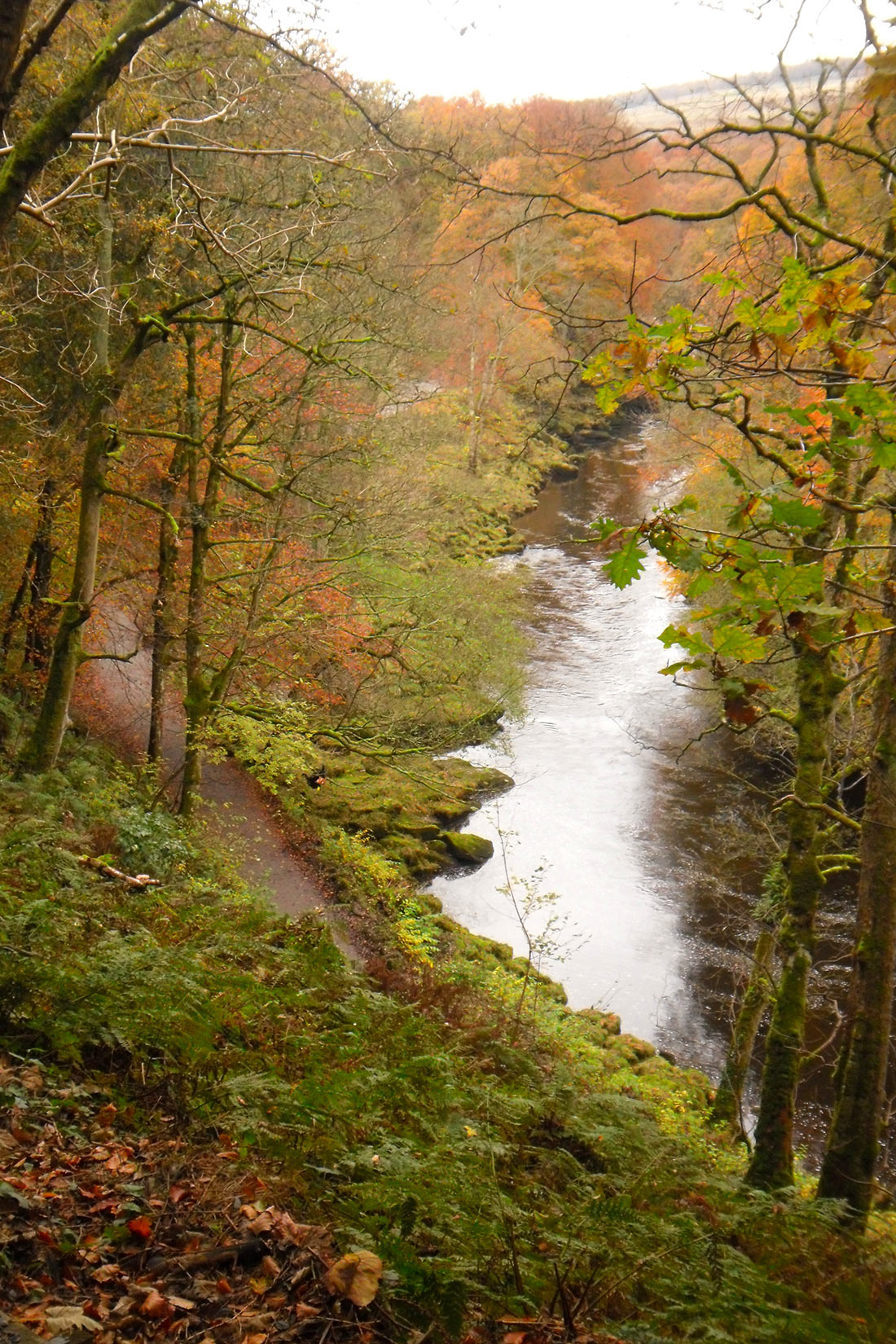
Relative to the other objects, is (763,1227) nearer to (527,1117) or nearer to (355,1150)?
(527,1117)

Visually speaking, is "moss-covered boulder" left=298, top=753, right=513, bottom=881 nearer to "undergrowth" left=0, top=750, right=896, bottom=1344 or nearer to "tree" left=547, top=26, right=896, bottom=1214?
"tree" left=547, top=26, right=896, bottom=1214

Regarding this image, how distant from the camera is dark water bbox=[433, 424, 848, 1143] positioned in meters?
13.0

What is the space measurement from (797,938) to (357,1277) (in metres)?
4.22

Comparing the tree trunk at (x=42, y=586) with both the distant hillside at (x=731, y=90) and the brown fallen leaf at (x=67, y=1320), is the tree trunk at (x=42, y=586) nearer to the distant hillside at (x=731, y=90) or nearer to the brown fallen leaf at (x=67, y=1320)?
the distant hillside at (x=731, y=90)

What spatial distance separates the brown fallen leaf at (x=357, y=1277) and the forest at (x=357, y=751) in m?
0.01

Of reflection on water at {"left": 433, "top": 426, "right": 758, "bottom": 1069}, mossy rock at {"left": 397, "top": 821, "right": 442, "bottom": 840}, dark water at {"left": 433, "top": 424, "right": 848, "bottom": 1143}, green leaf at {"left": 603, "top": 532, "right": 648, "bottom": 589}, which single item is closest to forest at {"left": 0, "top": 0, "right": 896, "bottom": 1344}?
green leaf at {"left": 603, "top": 532, "right": 648, "bottom": 589}

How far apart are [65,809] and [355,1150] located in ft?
22.5

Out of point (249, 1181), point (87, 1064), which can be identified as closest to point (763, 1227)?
point (249, 1181)

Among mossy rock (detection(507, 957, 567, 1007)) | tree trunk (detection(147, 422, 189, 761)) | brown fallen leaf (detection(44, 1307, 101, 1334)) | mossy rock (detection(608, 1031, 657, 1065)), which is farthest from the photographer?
tree trunk (detection(147, 422, 189, 761))

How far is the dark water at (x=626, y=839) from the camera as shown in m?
13.0

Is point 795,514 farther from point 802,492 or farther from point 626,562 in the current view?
point 802,492

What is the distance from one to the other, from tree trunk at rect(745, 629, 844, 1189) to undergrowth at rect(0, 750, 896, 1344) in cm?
80

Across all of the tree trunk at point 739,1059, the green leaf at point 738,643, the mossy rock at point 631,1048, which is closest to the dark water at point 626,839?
the mossy rock at point 631,1048

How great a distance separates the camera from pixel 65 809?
913 cm
